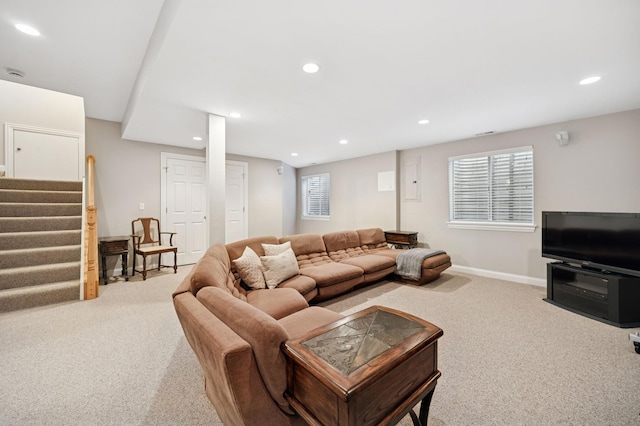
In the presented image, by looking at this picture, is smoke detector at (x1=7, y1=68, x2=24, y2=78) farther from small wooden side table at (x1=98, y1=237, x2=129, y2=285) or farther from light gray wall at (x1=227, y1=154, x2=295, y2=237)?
light gray wall at (x1=227, y1=154, x2=295, y2=237)

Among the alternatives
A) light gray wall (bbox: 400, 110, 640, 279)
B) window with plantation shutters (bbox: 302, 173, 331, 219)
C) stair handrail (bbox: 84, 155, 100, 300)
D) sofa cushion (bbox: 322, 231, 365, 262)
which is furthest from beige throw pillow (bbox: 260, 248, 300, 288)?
window with plantation shutters (bbox: 302, 173, 331, 219)

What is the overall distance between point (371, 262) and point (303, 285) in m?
1.40

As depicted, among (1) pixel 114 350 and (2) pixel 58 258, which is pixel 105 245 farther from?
(1) pixel 114 350

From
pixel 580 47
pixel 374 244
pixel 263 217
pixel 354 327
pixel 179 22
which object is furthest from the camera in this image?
pixel 263 217

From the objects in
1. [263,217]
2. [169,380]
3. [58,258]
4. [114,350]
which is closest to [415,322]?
[169,380]

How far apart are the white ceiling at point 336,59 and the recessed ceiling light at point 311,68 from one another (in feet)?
0.18

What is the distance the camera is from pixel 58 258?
11.7 feet

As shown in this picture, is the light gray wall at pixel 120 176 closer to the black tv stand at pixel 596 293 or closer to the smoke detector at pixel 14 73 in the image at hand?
the smoke detector at pixel 14 73

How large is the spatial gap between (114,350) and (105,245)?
A: 2.49m

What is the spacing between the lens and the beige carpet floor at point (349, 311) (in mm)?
1559

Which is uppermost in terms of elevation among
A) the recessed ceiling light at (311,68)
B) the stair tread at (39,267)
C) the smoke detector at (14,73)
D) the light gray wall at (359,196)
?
the smoke detector at (14,73)

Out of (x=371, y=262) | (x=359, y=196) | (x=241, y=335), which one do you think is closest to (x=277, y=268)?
(x=371, y=262)

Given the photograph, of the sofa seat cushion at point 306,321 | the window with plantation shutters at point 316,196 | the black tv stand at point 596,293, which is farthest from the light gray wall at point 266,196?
the black tv stand at point 596,293

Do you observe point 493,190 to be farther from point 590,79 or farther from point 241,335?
point 241,335
